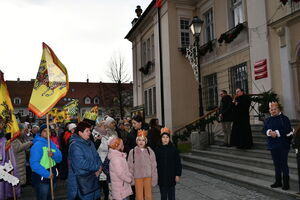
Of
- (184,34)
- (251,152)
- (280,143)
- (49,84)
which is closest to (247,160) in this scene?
(251,152)

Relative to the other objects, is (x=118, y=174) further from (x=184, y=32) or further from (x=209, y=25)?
(x=184, y=32)

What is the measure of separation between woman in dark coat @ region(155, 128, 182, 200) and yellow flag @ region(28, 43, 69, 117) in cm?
216

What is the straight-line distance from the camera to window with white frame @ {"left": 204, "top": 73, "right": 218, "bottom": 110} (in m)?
15.9

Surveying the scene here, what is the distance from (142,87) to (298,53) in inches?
604

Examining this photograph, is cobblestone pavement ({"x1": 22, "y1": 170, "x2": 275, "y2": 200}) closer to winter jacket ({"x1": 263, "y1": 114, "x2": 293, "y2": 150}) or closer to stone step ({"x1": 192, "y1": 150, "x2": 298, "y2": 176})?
stone step ({"x1": 192, "y1": 150, "x2": 298, "y2": 176})

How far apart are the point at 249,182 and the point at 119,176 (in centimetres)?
360

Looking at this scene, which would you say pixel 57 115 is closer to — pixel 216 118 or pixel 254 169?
pixel 216 118

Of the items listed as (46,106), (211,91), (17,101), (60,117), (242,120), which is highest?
(17,101)

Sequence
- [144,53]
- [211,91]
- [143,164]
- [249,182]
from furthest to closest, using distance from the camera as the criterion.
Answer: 1. [144,53]
2. [211,91]
3. [249,182]
4. [143,164]

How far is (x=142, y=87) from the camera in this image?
945 inches

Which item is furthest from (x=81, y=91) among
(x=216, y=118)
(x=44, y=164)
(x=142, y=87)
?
(x=44, y=164)

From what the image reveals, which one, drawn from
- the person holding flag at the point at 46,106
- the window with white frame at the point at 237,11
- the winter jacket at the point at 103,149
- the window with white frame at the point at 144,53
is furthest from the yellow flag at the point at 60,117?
the window with white frame at the point at 144,53

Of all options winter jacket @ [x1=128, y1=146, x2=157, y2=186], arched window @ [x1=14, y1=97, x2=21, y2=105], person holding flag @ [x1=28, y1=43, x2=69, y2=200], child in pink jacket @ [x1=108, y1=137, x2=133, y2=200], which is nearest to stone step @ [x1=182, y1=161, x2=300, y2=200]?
winter jacket @ [x1=128, y1=146, x2=157, y2=186]

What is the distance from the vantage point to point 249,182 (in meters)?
6.84
